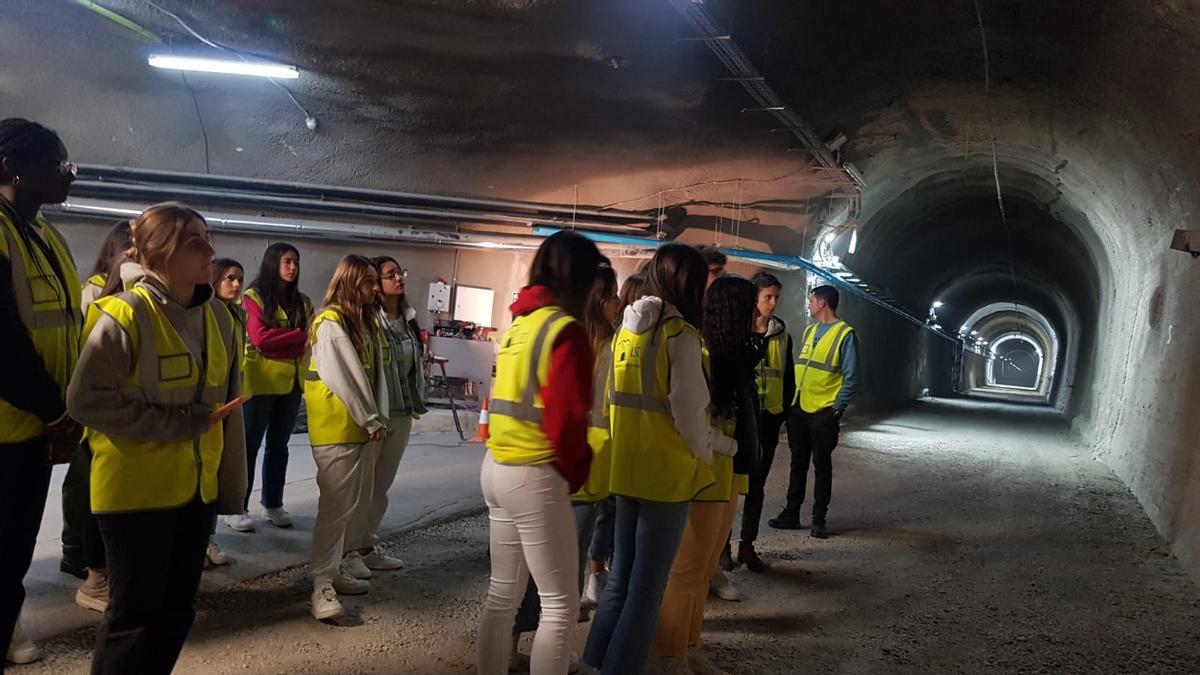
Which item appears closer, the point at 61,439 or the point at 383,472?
the point at 61,439

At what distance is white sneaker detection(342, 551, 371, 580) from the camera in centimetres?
469

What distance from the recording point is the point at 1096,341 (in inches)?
687

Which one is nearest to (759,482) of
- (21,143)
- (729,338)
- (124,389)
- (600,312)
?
(600,312)

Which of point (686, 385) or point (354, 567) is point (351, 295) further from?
point (686, 385)

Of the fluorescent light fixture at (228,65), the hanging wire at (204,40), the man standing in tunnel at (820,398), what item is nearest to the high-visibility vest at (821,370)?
the man standing in tunnel at (820,398)

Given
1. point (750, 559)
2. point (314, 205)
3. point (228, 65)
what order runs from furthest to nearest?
point (314, 205), point (228, 65), point (750, 559)

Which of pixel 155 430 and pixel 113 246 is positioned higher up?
pixel 113 246

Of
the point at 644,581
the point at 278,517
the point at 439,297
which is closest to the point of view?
the point at 644,581

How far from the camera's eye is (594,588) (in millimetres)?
4625

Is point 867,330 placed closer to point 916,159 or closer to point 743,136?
point 916,159

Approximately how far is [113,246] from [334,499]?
1663 millimetres

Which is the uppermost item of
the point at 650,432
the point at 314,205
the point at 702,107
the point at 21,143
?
the point at 702,107

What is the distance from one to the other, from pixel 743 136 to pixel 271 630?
8.49m

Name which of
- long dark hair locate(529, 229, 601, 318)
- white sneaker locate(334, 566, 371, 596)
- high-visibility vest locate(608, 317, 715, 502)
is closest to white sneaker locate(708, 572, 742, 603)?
high-visibility vest locate(608, 317, 715, 502)
